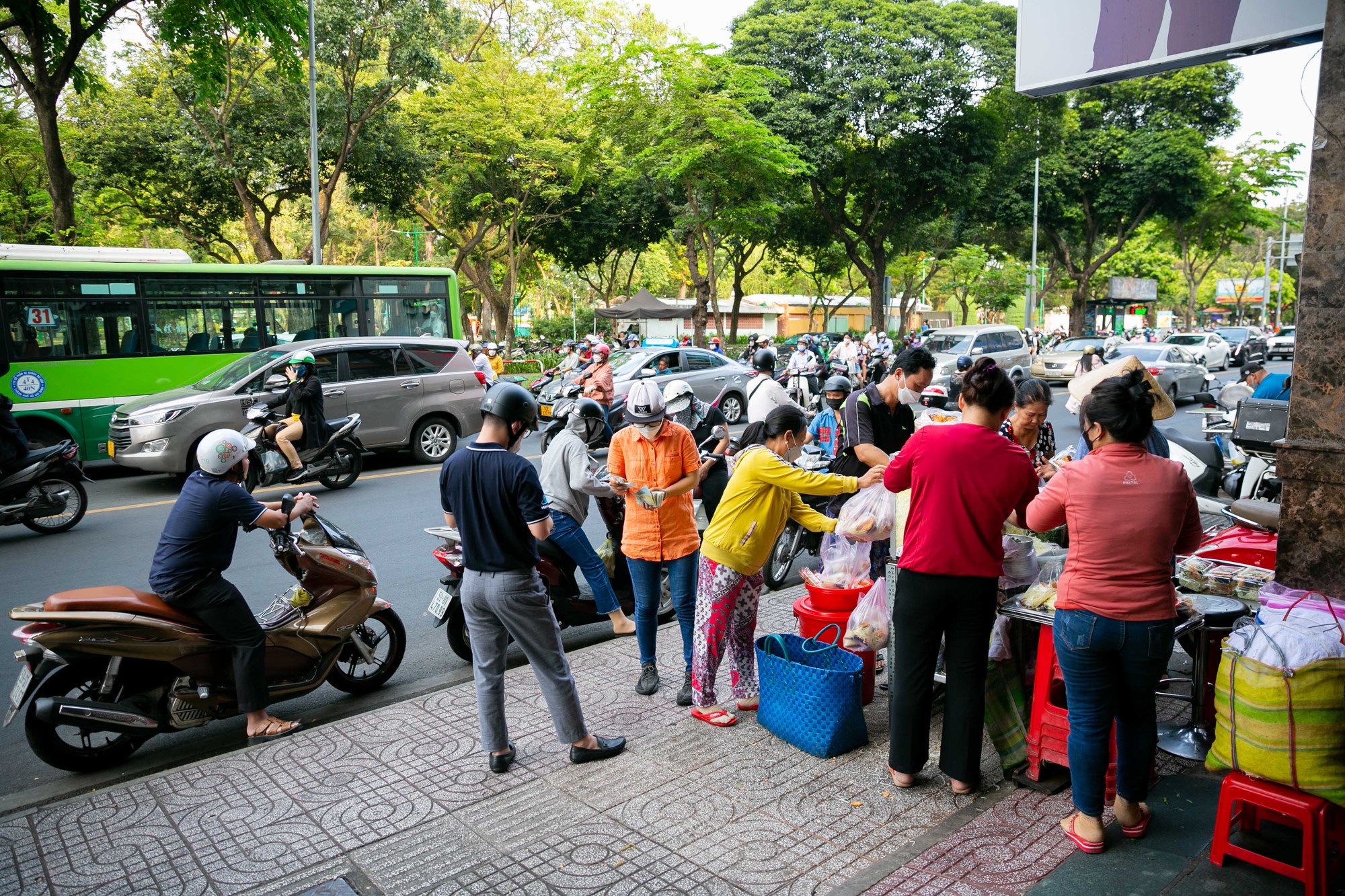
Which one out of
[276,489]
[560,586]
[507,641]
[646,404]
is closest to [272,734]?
[507,641]

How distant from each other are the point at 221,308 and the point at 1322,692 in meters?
14.1

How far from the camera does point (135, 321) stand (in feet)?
41.8

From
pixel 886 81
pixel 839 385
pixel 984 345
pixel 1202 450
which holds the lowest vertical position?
pixel 1202 450

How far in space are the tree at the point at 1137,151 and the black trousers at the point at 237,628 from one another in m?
32.5

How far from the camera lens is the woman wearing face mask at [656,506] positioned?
4910 mm

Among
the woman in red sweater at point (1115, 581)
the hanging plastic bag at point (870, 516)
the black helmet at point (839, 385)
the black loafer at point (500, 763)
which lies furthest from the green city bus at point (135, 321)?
the woman in red sweater at point (1115, 581)

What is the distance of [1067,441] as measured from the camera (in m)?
15.6

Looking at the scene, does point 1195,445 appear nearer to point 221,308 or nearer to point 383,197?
point 221,308

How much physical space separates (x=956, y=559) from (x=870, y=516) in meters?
0.86

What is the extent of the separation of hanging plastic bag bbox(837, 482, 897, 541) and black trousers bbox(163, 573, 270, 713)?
2.94 metres

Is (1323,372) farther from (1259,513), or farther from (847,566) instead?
(847,566)

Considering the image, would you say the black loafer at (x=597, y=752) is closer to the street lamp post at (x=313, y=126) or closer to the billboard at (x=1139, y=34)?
the billboard at (x=1139, y=34)

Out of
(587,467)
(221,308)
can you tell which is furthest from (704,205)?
(587,467)

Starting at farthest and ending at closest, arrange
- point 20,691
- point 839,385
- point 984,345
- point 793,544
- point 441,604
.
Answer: point 984,345, point 793,544, point 839,385, point 441,604, point 20,691
